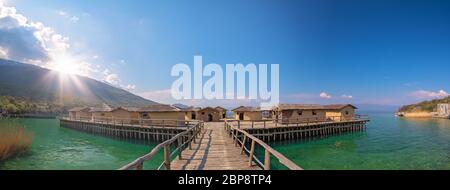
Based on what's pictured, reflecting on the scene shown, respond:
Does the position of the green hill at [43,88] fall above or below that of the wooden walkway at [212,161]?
above

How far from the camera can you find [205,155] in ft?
36.2

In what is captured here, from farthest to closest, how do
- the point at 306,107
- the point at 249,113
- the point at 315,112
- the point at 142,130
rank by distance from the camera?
the point at 249,113, the point at 315,112, the point at 306,107, the point at 142,130

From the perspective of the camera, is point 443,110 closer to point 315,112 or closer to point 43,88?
point 315,112

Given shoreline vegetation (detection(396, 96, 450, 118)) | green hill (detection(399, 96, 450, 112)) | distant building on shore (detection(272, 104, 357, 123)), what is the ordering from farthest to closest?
green hill (detection(399, 96, 450, 112)) < shoreline vegetation (detection(396, 96, 450, 118)) < distant building on shore (detection(272, 104, 357, 123))

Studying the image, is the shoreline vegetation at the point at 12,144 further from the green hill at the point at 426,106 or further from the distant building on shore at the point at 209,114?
the green hill at the point at 426,106

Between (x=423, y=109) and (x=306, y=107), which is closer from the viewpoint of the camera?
(x=306, y=107)

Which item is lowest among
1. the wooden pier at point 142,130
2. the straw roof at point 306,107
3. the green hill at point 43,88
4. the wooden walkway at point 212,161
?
the wooden pier at point 142,130

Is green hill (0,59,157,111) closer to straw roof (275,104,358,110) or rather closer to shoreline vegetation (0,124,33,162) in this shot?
shoreline vegetation (0,124,33,162)

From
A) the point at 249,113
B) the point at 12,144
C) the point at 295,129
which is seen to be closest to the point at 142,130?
the point at 12,144

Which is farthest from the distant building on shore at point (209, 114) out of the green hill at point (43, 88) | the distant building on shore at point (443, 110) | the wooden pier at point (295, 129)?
the green hill at point (43, 88)

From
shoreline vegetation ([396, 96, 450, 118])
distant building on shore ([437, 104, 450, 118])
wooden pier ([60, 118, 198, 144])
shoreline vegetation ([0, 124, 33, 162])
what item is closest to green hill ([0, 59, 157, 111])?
wooden pier ([60, 118, 198, 144])

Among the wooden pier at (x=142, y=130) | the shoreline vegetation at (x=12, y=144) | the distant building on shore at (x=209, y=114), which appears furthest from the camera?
the distant building on shore at (x=209, y=114)
